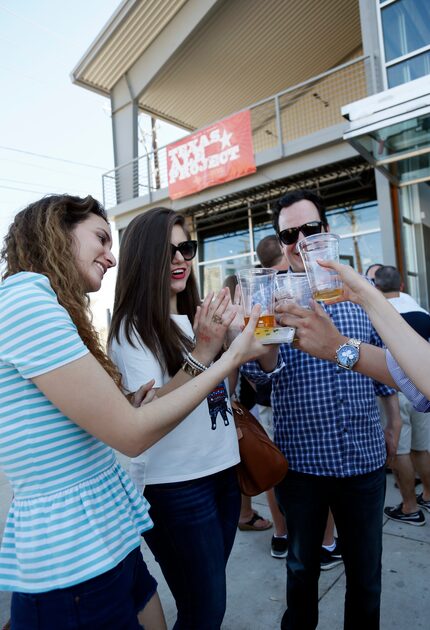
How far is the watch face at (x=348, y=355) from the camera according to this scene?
5.16 feet

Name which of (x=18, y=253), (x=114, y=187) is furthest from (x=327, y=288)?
(x=114, y=187)

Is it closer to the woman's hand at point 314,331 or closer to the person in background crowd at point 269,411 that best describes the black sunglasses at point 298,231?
the person in background crowd at point 269,411

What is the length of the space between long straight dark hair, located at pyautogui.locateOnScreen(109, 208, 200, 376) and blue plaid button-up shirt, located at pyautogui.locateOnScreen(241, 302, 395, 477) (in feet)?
1.25

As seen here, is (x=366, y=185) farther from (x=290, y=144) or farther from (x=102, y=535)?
(x=102, y=535)

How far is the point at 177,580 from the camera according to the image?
1.54 meters

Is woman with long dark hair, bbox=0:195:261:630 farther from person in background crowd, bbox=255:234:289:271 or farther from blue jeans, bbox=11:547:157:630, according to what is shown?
person in background crowd, bbox=255:234:289:271

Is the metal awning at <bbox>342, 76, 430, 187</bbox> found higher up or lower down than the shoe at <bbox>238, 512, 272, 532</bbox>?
higher up

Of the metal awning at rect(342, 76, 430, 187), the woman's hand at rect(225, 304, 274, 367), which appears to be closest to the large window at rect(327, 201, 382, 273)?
the metal awning at rect(342, 76, 430, 187)

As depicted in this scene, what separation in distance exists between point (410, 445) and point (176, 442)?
2772 millimetres

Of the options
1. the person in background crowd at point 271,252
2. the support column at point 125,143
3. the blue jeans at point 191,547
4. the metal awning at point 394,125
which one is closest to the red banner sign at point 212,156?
the support column at point 125,143

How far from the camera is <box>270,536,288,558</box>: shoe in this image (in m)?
3.04

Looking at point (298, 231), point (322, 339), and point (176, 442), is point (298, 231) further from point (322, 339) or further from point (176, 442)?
point (176, 442)

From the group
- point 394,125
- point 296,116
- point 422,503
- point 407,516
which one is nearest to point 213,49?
point 296,116

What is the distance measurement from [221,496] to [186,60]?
1175 cm
